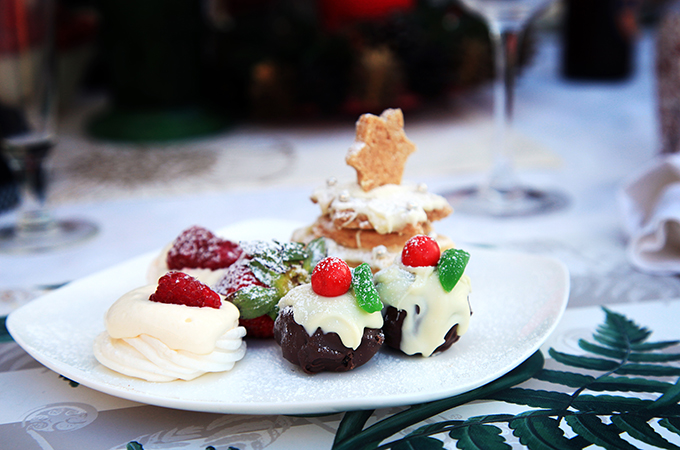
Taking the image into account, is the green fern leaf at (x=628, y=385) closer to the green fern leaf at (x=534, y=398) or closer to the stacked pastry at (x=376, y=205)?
the green fern leaf at (x=534, y=398)

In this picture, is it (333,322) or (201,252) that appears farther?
(201,252)

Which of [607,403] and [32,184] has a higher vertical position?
[32,184]

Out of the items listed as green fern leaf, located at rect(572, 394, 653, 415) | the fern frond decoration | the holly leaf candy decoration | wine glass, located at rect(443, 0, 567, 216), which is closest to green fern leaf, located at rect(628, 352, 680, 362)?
the fern frond decoration

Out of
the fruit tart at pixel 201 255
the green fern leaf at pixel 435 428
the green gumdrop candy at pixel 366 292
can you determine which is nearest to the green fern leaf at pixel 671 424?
the green fern leaf at pixel 435 428

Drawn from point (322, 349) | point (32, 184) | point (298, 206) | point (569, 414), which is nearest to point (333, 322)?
point (322, 349)

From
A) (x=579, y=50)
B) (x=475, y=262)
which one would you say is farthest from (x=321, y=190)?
(x=579, y=50)

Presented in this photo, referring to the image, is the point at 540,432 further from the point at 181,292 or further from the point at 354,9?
the point at 354,9
